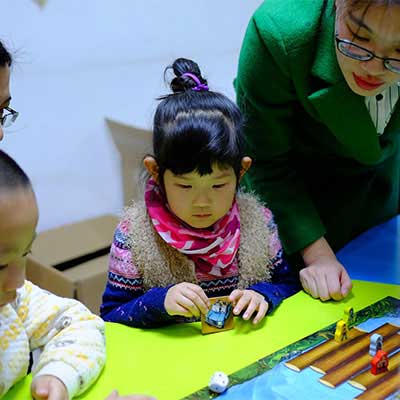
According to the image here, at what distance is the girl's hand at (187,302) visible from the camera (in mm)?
957

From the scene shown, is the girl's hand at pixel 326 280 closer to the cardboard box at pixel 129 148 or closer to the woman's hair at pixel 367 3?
the woman's hair at pixel 367 3

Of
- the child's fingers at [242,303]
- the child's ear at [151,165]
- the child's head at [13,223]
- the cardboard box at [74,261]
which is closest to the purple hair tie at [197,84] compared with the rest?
the child's ear at [151,165]

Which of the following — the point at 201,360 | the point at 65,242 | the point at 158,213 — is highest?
the point at 158,213

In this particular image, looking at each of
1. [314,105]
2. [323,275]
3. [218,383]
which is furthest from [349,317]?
[314,105]

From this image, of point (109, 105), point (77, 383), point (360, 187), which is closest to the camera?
point (77, 383)

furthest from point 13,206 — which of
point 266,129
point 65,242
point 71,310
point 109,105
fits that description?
point 109,105

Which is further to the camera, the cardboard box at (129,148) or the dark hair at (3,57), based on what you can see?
the cardboard box at (129,148)

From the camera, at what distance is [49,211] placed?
2262 millimetres

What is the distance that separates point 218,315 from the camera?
0.97 meters

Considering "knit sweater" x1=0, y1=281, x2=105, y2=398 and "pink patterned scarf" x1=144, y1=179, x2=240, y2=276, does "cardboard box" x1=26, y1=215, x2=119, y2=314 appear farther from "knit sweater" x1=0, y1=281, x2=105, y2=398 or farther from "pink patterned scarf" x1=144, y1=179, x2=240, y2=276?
"knit sweater" x1=0, y1=281, x2=105, y2=398

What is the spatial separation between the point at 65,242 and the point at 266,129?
3.80 ft

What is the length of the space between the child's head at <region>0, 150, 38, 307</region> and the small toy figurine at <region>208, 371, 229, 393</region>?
0.27m

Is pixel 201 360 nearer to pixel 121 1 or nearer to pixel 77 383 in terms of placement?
pixel 77 383

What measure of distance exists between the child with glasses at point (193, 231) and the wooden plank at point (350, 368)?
6.8 inches
